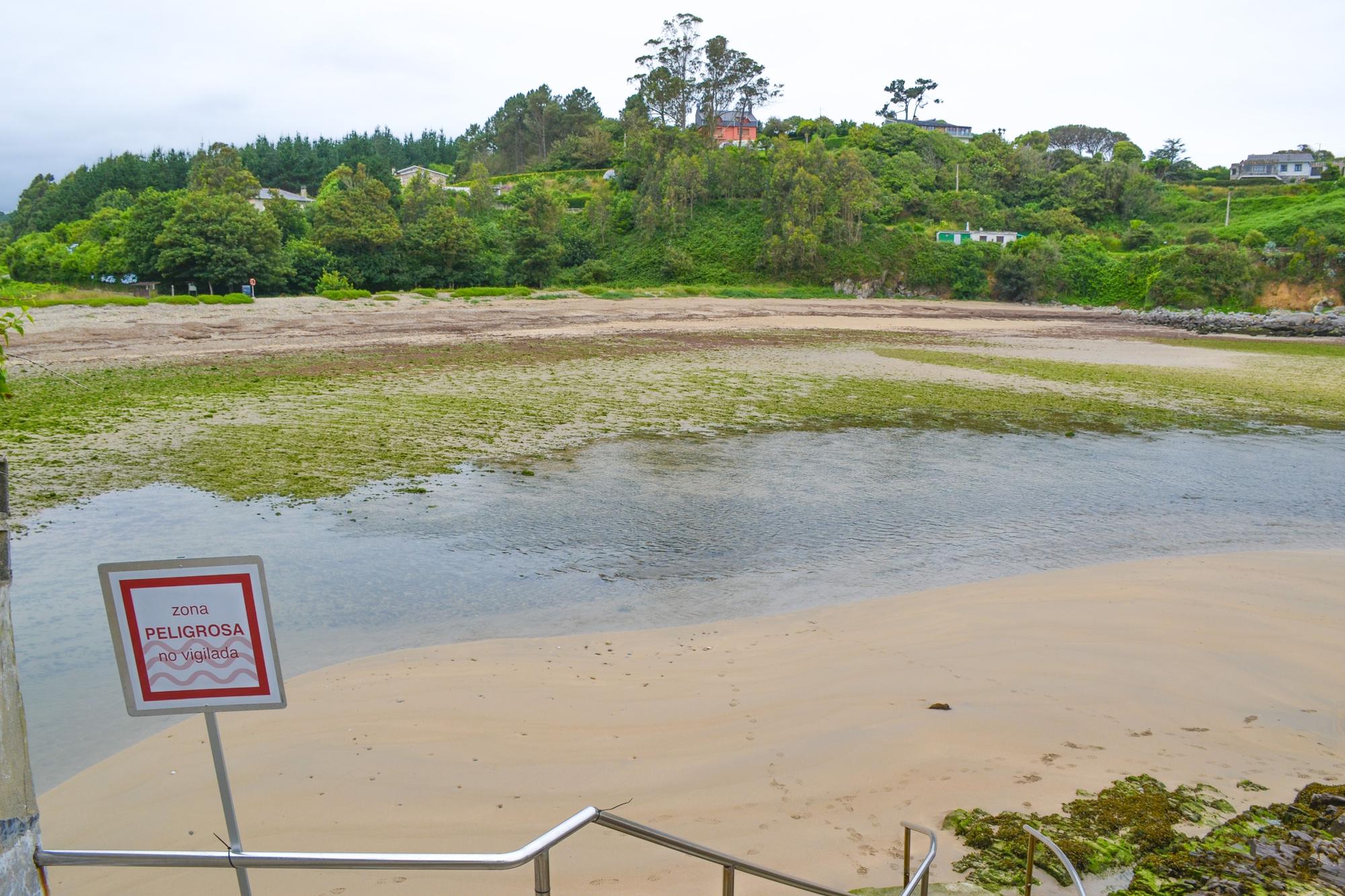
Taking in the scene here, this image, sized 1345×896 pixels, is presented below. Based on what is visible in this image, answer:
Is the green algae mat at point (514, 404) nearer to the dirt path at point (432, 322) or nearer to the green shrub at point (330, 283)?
the dirt path at point (432, 322)

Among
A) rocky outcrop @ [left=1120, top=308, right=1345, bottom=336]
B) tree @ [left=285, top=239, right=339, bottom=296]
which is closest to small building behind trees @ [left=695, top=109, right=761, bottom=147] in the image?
tree @ [left=285, top=239, right=339, bottom=296]

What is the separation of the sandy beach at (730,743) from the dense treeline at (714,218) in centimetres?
4569

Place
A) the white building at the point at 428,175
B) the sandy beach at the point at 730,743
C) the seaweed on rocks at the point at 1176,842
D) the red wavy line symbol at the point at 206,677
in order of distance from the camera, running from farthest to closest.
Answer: the white building at the point at 428,175 < the sandy beach at the point at 730,743 < the seaweed on rocks at the point at 1176,842 < the red wavy line symbol at the point at 206,677

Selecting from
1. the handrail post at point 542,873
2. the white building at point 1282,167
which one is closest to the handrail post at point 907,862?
the handrail post at point 542,873

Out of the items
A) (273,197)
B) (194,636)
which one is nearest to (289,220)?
(273,197)

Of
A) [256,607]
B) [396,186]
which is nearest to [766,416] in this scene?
[256,607]

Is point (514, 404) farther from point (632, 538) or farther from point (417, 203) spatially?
point (417, 203)

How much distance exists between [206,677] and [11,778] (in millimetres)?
542

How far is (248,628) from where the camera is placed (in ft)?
8.94

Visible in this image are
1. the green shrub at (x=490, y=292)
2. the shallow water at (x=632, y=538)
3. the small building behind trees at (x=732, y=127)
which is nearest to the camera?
the shallow water at (x=632, y=538)

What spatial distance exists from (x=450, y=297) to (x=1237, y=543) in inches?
1516

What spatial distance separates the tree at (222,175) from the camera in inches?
2443

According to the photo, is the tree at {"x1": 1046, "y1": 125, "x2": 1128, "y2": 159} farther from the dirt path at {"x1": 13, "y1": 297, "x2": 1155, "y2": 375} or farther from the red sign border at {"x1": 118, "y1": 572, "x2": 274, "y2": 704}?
the red sign border at {"x1": 118, "y1": 572, "x2": 274, "y2": 704}

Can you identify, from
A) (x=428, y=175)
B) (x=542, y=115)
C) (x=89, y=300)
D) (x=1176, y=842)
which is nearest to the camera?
(x=1176, y=842)
